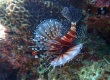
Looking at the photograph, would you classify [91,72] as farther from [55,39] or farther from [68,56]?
[55,39]

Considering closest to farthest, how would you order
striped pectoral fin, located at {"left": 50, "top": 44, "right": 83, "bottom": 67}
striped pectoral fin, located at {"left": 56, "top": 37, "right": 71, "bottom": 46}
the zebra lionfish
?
striped pectoral fin, located at {"left": 50, "top": 44, "right": 83, "bottom": 67}, the zebra lionfish, striped pectoral fin, located at {"left": 56, "top": 37, "right": 71, "bottom": 46}

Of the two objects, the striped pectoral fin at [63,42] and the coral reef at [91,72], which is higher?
the striped pectoral fin at [63,42]

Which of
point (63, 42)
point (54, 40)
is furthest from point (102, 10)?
point (54, 40)

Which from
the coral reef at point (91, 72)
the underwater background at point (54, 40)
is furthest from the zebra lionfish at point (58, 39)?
the coral reef at point (91, 72)

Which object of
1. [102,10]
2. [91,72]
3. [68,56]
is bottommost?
[91,72]

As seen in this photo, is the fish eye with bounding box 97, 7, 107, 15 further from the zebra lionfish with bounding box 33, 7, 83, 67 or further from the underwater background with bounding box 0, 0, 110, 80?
the zebra lionfish with bounding box 33, 7, 83, 67

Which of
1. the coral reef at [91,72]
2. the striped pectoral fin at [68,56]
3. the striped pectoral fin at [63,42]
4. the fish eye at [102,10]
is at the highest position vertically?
the fish eye at [102,10]

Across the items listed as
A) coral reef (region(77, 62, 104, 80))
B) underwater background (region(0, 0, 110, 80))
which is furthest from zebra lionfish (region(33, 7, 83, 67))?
coral reef (region(77, 62, 104, 80))

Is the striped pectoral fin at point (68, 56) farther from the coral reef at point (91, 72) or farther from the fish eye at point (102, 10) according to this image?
the fish eye at point (102, 10)
